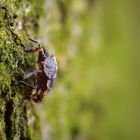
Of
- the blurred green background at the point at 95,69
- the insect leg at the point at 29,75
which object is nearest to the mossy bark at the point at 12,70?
the insect leg at the point at 29,75

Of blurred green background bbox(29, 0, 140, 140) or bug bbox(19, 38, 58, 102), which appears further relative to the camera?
blurred green background bbox(29, 0, 140, 140)

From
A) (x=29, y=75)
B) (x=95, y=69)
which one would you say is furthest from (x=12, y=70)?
(x=95, y=69)

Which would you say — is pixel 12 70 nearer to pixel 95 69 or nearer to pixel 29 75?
pixel 29 75

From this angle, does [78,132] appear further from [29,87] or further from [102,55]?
[29,87]

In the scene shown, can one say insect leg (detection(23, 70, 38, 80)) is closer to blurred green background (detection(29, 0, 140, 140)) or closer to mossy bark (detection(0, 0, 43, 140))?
A: mossy bark (detection(0, 0, 43, 140))

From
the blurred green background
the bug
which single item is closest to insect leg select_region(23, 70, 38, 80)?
the bug

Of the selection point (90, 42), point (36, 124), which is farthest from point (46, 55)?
point (90, 42)
